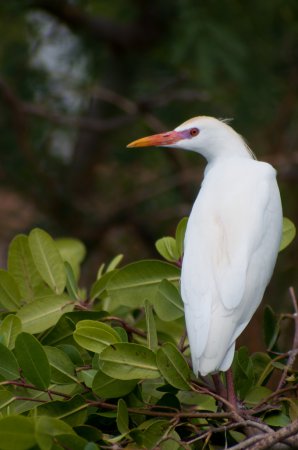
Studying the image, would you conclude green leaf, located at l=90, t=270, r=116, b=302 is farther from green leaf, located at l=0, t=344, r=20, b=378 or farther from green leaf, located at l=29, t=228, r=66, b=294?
green leaf, located at l=0, t=344, r=20, b=378

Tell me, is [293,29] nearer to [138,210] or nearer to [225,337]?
[138,210]

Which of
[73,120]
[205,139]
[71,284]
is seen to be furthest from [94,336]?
[73,120]

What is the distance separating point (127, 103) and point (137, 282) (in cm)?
311

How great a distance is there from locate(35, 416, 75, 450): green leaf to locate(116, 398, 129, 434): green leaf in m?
0.11

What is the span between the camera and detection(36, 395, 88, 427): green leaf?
1.70 metres

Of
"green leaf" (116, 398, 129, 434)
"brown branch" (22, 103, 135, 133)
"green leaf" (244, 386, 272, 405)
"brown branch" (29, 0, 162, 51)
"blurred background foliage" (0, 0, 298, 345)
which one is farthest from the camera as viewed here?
"brown branch" (29, 0, 162, 51)

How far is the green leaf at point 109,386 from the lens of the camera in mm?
1713

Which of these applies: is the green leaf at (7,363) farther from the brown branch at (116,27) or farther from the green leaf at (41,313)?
the brown branch at (116,27)

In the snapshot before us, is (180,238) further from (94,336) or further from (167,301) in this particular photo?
(94,336)

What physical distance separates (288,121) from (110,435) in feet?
14.0

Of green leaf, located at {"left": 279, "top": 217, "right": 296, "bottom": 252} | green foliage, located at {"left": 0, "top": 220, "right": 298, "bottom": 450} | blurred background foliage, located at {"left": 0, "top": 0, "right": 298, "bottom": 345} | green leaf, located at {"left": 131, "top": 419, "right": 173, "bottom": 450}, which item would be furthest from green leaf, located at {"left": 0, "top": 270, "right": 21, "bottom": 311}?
blurred background foliage, located at {"left": 0, "top": 0, "right": 298, "bottom": 345}

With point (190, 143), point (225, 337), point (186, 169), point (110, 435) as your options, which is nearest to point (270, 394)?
point (225, 337)

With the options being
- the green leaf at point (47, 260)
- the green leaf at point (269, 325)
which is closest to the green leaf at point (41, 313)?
the green leaf at point (47, 260)

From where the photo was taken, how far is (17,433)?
5.05ft
